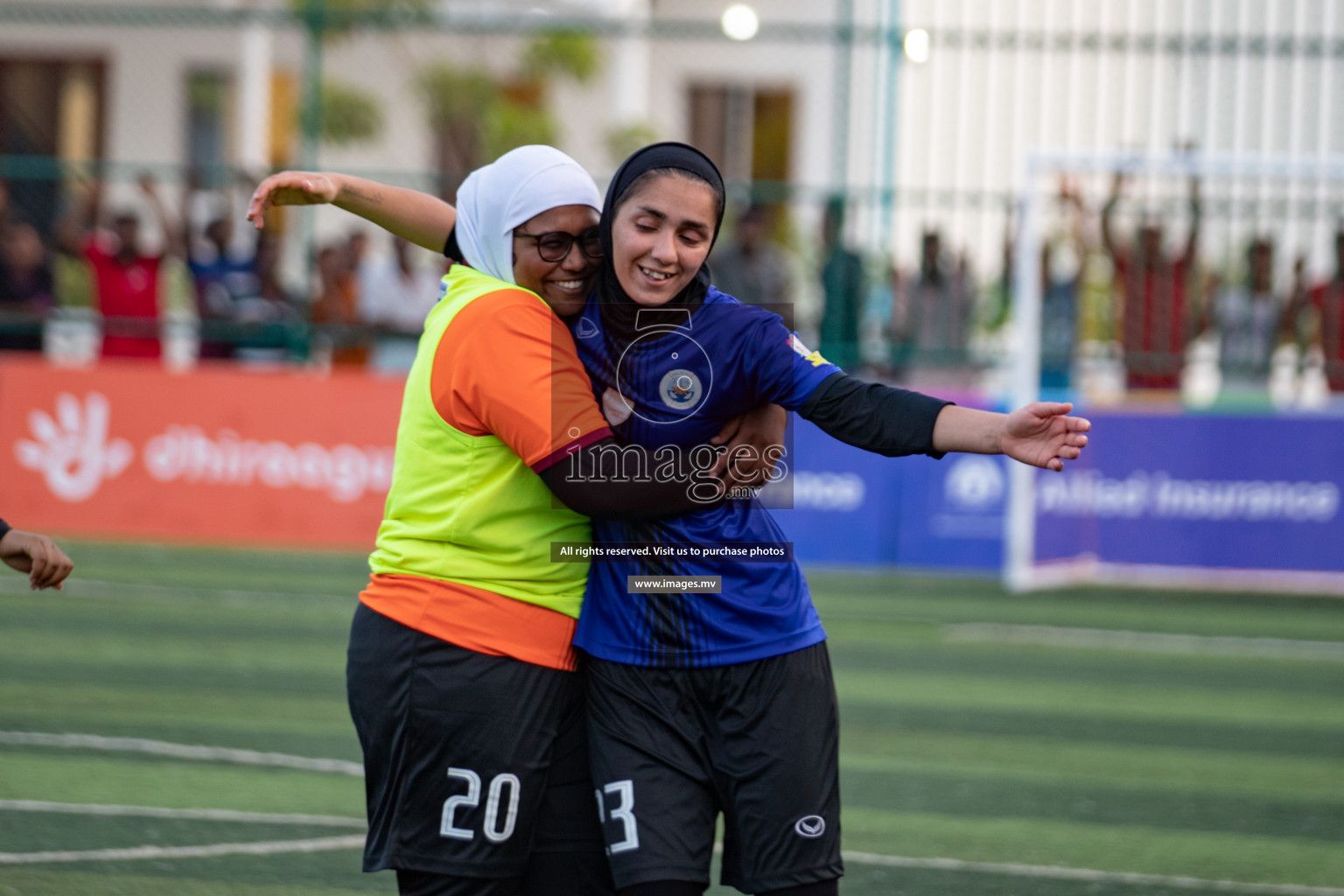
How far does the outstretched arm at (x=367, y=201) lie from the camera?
3.34 metres

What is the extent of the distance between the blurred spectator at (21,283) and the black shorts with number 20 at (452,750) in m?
10.6

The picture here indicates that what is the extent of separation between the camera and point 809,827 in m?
3.08

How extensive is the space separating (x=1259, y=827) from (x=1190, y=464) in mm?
6499

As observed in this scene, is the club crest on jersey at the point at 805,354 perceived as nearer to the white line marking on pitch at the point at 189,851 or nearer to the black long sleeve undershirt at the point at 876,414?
the black long sleeve undershirt at the point at 876,414

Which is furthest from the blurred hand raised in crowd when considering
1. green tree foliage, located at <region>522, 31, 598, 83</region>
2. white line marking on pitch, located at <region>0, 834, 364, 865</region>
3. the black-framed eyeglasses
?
green tree foliage, located at <region>522, 31, 598, 83</region>

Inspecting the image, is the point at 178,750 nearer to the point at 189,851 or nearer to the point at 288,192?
the point at 189,851

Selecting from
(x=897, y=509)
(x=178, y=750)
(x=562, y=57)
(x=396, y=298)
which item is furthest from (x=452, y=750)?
(x=562, y=57)

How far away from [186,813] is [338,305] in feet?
27.1

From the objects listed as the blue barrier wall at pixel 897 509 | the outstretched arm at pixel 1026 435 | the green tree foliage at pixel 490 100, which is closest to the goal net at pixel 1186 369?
A: the blue barrier wall at pixel 897 509

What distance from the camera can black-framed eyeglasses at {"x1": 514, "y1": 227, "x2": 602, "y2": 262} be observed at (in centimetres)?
321

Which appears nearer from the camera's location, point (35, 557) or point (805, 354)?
point (805, 354)

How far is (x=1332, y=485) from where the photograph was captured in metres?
11.5

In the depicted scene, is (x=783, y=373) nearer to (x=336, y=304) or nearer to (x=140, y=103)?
(x=336, y=304)

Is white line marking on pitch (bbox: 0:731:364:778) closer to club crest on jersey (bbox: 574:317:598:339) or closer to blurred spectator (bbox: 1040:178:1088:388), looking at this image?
club crest on jersey (bbox: 574:317:598:339)
